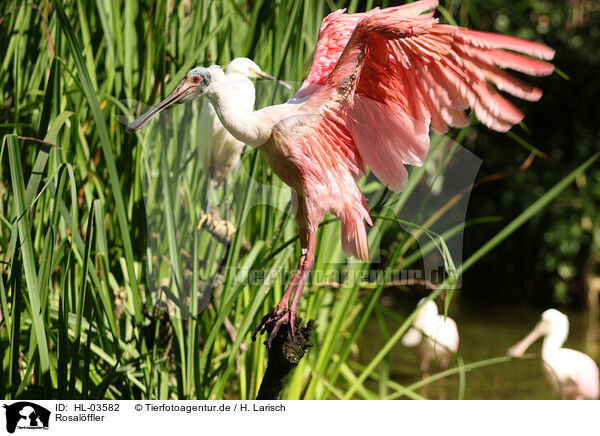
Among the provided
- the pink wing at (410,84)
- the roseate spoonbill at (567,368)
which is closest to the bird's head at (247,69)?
the pink wing at (410,84)

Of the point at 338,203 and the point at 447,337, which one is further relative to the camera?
the point at 447,337

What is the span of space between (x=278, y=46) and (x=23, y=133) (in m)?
0.41

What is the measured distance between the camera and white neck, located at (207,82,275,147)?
1.82 ft

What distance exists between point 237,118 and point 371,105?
0.13 metres

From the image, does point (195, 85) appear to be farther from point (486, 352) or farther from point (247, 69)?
point (486, 352)

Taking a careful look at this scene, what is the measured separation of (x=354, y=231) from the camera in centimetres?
63

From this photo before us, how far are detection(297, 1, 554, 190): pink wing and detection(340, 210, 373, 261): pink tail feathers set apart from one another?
48 millimetres

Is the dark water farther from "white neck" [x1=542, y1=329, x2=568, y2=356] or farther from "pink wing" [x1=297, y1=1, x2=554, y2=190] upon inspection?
"pink wing" [x1=297, y1=1, x2=554, y2=190]

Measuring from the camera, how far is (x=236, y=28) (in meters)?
0.84
